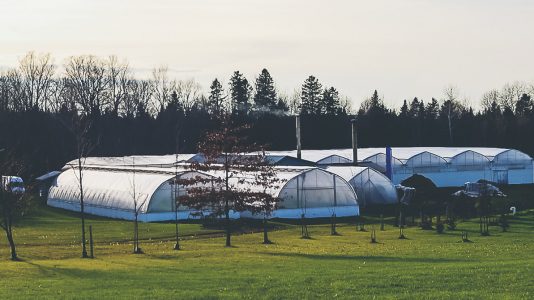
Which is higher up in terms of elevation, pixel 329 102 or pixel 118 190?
pixel 329 102

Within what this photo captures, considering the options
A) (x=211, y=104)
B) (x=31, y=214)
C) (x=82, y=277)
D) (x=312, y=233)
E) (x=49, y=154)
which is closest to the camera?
(x=82, y=277)

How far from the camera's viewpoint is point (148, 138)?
11719 centimetres

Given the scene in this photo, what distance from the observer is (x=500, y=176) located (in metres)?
83.6

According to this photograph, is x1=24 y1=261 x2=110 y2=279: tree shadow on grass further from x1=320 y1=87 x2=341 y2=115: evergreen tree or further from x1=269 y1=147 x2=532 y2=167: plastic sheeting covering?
x1=320 y1=87 x2=341 y2=115: evergreen tree

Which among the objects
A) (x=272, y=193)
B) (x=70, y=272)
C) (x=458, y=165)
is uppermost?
(x=458, y=165)

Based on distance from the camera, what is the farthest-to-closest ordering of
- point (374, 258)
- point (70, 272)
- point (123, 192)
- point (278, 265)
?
point (123, 192), point (374, 258), point (278, 265), point (70, 272)

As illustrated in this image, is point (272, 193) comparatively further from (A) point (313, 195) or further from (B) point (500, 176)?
(B) point (500, 176)

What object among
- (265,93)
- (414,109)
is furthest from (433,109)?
(265,93)

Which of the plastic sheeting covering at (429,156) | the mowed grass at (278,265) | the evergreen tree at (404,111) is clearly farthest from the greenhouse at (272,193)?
the evergreen tree at (404,111)

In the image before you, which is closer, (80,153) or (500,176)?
(80,153)

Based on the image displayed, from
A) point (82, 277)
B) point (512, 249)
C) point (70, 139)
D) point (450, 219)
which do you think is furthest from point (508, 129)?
point (82, 277)

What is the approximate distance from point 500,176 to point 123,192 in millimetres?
41751

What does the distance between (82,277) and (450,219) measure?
90.7 feet

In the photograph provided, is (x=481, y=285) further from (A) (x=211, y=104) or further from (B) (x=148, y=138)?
(A) (x=211, y=104)
